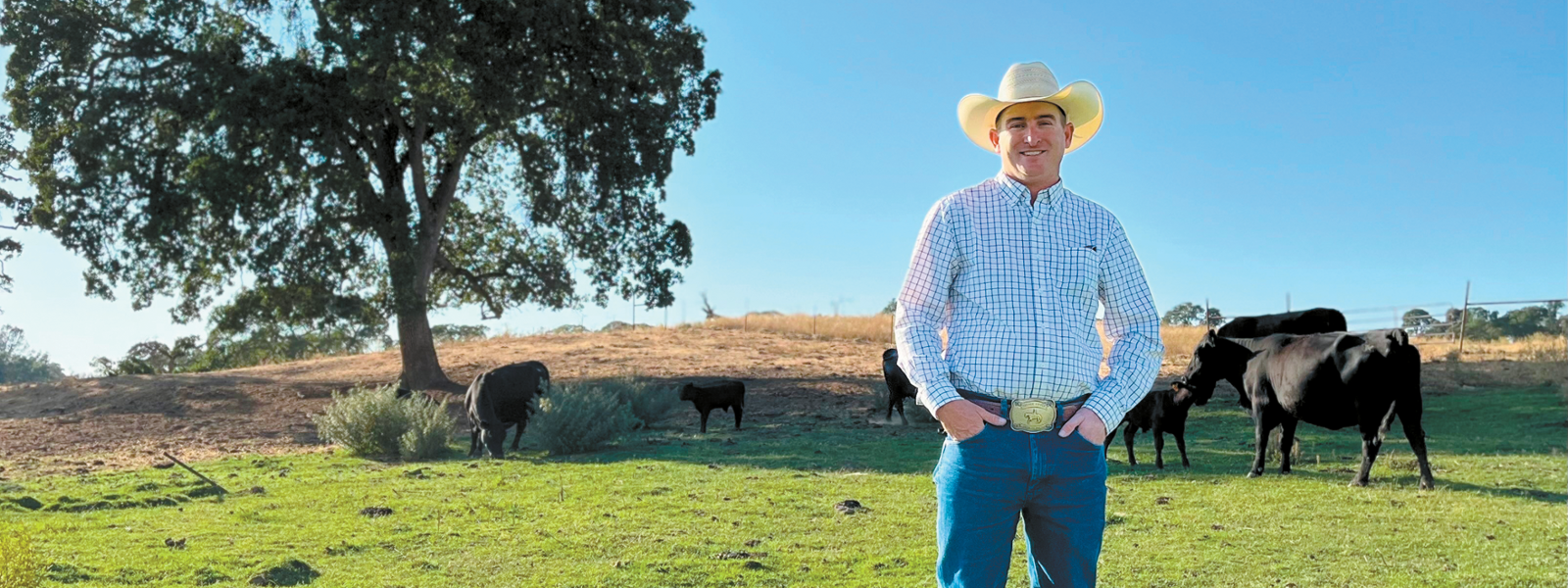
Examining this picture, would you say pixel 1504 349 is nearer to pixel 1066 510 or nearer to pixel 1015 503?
pixel 1066 510

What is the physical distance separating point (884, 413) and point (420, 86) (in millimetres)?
10398

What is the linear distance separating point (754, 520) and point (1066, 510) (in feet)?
19.4

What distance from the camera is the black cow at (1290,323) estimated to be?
63.5ft

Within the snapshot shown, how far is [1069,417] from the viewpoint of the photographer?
313 cm

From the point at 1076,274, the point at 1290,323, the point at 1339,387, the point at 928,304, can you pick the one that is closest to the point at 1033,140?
the point at 1076,274

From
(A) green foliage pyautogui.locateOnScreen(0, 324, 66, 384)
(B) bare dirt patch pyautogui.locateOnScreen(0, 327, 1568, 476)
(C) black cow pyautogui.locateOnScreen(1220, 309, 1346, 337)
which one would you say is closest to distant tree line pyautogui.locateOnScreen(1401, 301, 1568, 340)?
(B) bare dirt patch pyautogui.locateOnScreen(0, 327, 1568, 476)

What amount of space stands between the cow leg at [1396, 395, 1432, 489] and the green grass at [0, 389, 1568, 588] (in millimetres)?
326

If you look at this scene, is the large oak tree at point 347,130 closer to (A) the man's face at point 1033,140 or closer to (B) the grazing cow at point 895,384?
(B) the grazing cow at point 895,384

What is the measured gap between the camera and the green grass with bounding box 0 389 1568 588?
719 centimetres

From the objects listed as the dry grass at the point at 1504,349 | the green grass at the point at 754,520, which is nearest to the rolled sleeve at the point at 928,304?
the green grass at the point at 754,520

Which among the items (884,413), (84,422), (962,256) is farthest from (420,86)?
(962,256)

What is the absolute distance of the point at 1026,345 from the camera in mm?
3158

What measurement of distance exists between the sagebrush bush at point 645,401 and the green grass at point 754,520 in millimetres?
3983

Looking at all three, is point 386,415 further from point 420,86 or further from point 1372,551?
point 1372,551
